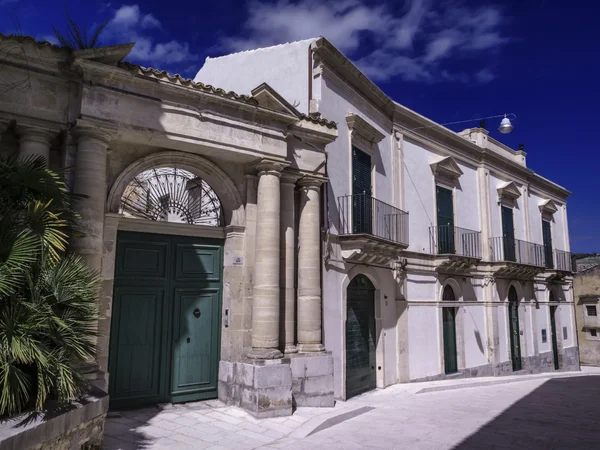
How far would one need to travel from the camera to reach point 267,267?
307 inches

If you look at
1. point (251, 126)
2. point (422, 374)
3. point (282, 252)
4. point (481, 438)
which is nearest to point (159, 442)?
point (282, 252)

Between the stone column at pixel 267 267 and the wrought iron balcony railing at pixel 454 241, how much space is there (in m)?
7.04

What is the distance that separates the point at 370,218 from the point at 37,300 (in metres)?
7.65

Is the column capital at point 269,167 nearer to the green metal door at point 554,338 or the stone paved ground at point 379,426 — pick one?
the stone paved ground at point 379,426

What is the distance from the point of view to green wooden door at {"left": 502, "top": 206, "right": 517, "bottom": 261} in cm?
1677

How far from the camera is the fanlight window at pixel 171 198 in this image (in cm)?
764

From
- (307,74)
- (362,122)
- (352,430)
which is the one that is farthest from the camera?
(362,122)

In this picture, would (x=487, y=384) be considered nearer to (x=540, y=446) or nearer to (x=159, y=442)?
(x=540, y=446)

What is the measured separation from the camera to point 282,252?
27.6 feet

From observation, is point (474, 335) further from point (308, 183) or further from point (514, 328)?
point (308, 183)

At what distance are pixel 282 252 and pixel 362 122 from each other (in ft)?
14.1

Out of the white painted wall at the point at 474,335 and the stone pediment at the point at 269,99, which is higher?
the stone pediment at the point at 269,99

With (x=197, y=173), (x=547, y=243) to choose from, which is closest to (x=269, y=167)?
(x=197, y=173)

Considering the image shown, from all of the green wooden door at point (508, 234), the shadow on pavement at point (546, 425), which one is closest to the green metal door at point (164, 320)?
the shadow on pavement at point (546, 425)
